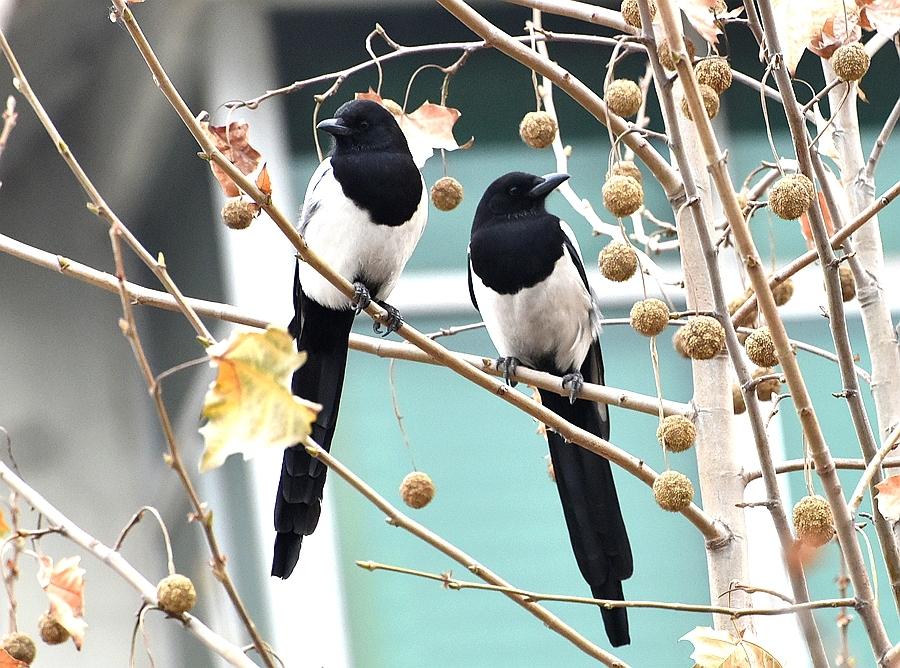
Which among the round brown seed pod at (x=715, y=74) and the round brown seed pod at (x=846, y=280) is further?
the round brown seed pod at (x=846, y=280)

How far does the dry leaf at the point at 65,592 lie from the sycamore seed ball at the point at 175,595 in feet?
0.61

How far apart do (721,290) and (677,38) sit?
30 centimetres

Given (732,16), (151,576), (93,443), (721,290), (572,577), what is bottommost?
(721,290)

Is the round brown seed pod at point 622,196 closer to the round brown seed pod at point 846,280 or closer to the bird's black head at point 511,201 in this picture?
the round brown seed pod at point 846,280

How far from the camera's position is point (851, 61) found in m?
1.45

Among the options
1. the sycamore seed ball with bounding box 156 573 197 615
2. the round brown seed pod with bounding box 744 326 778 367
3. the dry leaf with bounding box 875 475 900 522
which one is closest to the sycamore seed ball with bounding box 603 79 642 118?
the round brown seed pod with bounding box 744 326 778 367

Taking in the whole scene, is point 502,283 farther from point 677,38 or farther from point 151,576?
point 151,576

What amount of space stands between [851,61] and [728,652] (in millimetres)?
668

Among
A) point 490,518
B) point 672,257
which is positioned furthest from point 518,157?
point 490,518

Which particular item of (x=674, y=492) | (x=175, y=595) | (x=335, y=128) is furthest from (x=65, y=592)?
(x=335, y=128)

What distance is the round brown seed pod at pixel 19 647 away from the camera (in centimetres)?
140

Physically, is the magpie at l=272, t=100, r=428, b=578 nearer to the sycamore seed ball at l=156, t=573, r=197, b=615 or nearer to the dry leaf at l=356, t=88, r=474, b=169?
the dry leaf at l=356, t=88, r=474, b=169

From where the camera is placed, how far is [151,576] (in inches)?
215

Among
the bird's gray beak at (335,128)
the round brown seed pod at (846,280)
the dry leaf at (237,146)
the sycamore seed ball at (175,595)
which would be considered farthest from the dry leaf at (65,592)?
the bird's gray beak at (335,128)
